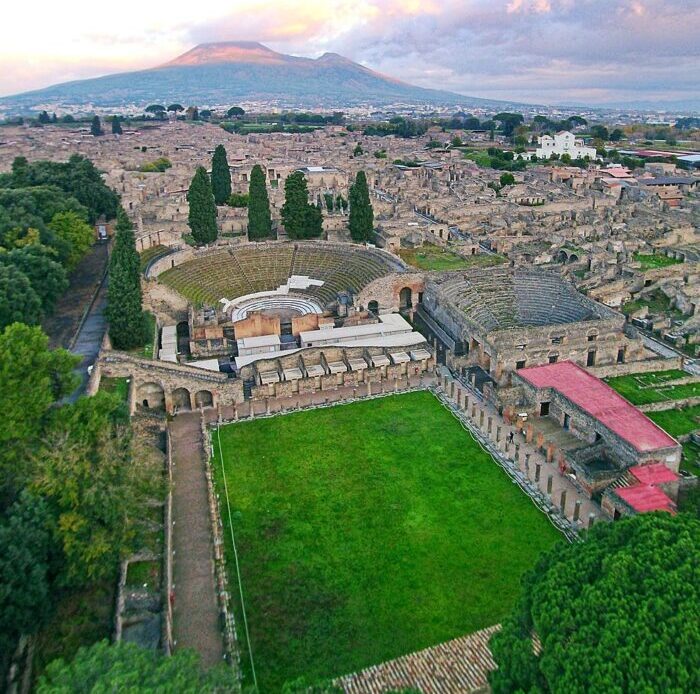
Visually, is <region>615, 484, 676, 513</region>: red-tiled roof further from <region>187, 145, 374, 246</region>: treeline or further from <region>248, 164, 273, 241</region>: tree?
<region>248, 164, 273, 241</region>: tree

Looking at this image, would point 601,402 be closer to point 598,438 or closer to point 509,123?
point 598,438

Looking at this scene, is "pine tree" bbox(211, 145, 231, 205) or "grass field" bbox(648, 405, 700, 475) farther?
"pine tree" bbox(211, 145, 231, 205)

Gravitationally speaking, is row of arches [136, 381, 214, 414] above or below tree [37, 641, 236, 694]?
below

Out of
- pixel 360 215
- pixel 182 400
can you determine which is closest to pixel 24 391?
pixel 182 400

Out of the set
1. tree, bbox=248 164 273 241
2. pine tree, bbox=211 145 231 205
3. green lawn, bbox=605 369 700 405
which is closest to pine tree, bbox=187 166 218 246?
tree, bbox=248 164 273 241

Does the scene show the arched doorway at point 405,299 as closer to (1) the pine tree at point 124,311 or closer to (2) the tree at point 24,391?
(1) the pine tree at point 124,311

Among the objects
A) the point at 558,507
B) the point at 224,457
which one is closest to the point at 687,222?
the point at 558,507
